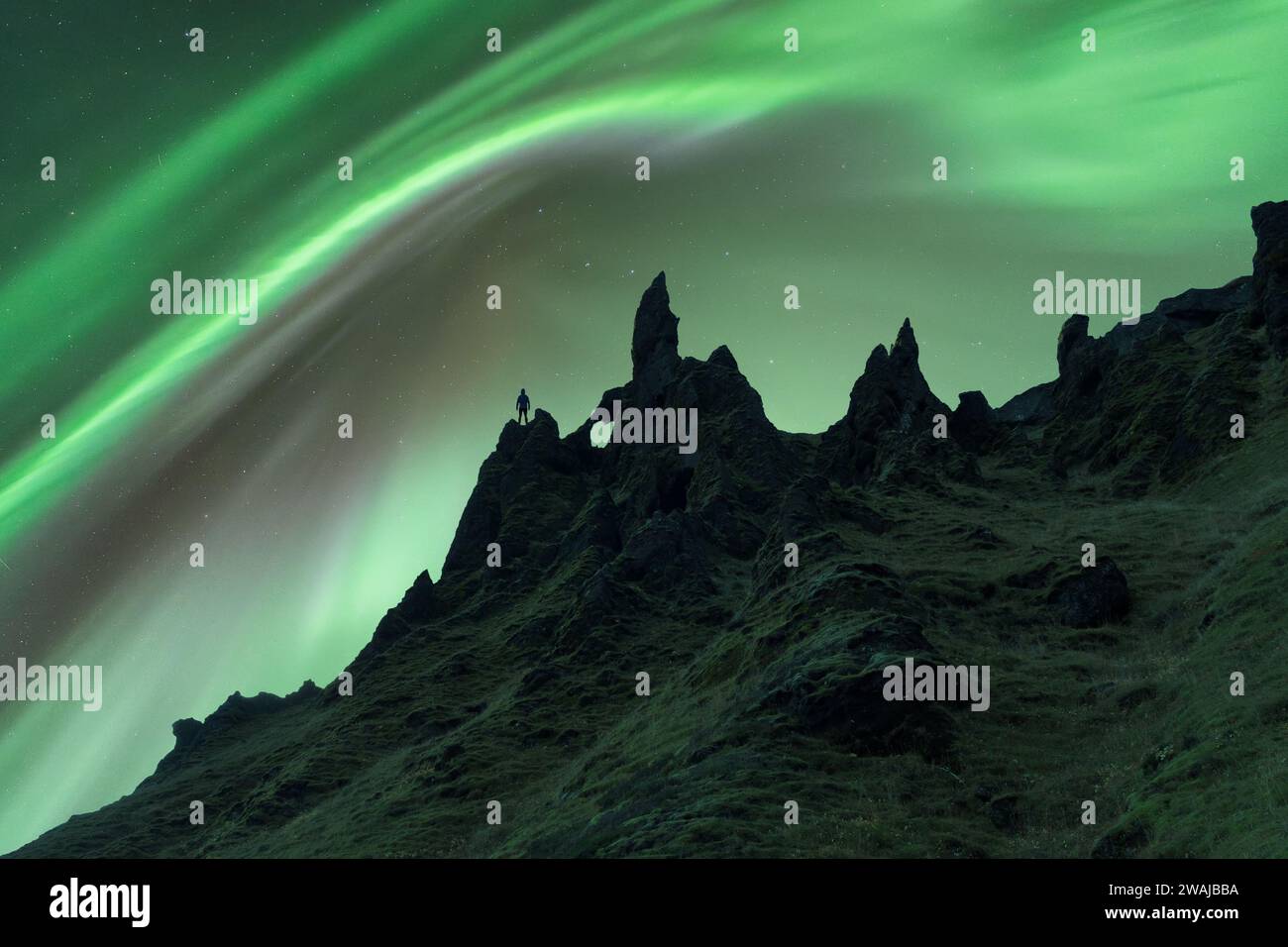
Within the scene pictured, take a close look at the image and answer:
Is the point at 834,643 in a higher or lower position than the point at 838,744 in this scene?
higher

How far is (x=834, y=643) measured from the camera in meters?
54.9

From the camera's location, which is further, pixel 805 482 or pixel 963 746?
pixel 805 482

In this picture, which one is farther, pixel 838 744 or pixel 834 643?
pixel 834 643

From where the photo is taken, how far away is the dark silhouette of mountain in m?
40.2

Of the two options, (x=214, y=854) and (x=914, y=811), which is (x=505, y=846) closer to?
(x=914, y=811)

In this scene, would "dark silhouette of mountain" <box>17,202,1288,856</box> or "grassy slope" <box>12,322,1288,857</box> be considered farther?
"dark silhouette of mountain" <box>17,202,1288,856</box>

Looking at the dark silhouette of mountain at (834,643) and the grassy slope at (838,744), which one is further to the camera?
the dark silhouette of mountain at (834,643)

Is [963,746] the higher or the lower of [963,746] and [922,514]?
the lower

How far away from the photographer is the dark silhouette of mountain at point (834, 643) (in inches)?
1583

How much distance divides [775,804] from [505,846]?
72.9ft

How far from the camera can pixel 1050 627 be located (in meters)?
66.9

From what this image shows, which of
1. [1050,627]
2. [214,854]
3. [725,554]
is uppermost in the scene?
[725,554]
